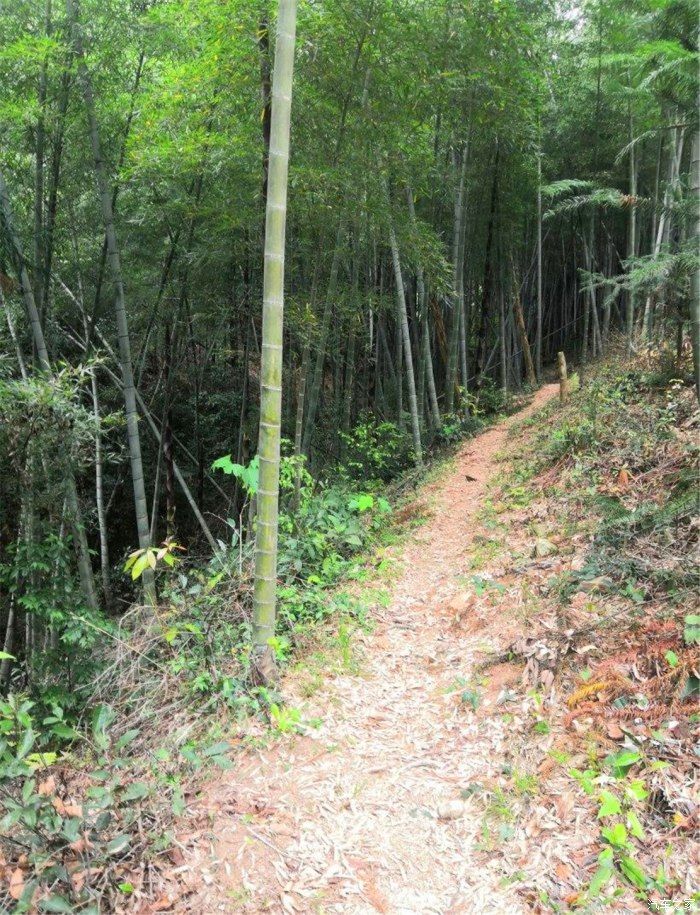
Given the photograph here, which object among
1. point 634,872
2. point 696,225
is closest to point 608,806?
point 634,872

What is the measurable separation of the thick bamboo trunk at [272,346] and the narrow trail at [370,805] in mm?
483

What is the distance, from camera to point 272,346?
2482 mm

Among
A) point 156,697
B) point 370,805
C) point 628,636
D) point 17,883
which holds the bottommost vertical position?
point 370,805

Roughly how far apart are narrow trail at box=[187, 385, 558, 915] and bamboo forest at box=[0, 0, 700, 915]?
1cm

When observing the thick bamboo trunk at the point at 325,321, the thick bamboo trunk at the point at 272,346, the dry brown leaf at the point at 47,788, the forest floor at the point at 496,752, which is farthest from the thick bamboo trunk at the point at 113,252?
the dry brown leaf at the point at 47,788

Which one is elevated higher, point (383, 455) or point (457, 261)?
point (457, 261)

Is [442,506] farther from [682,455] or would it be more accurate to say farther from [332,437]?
[332,437]

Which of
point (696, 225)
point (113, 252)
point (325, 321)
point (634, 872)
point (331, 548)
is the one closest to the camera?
point (634, 872)

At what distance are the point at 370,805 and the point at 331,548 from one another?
7.37 feet

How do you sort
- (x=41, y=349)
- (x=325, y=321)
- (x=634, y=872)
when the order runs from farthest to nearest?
(x=41, y=349), (x=325, y=321), (x=634, y=872)

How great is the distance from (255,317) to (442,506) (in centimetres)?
354

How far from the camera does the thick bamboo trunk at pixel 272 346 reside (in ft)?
7.55

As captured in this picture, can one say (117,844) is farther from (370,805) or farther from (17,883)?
(370,805)

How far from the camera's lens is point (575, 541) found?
12.2 feet
